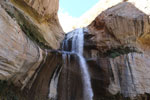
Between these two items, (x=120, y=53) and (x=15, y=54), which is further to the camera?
(x=120, y=53)

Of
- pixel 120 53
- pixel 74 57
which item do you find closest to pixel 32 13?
pixel 74 57

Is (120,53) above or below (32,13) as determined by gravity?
below

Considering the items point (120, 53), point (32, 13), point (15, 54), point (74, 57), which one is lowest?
point (15, 54)

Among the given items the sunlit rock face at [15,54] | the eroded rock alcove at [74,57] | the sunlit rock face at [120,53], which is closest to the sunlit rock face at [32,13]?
the eroded rock alcove at [74,57]

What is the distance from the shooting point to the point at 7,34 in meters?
4.89

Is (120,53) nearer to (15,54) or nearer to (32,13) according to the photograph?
(32,13)

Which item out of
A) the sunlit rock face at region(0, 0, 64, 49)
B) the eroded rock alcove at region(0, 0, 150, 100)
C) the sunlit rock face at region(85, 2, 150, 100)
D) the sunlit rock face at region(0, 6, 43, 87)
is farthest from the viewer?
the sunlit rock face at region(85, 2, 150, 100)

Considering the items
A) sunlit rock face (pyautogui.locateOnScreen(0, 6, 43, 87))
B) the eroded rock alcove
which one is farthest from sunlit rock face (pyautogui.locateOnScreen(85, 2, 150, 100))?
sunlit rock face (pyautogui.locateOnScreen(0, 6, 43, 87))

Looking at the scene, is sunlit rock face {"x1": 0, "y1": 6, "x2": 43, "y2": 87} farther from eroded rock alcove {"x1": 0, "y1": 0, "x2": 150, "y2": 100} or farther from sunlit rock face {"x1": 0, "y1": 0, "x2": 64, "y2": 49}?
sunlit rock face {"x1": 0, "y1": 0, "x2": 64, "y2": 49}

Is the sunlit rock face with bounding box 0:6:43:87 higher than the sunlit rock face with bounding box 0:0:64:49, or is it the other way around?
the sunlit rock face with bounding box 0:0:64:49

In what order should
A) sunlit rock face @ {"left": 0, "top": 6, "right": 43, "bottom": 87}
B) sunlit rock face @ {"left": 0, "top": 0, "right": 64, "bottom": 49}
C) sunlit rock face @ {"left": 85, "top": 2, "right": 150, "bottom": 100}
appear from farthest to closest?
sunlit rock face @ {"left": 85, "top": 2, "right": 150, "bottom": 100} → sunlit rock face @ {"left": 0, "top": 0, "right": 64, "bottom": 49} → sunlit rock face @ {"left": 0, "top": 6, "right": 43, "bottom": 87}

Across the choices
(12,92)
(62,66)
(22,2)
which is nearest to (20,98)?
(12,92)

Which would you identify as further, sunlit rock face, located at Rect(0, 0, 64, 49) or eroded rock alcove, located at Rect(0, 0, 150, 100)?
sunlit rock face, located at Rect(0, 0, 64, 49)

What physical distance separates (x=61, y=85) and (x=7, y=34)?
15.4 feet
